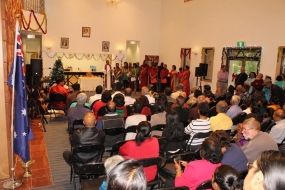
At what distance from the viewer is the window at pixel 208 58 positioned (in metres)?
12.4

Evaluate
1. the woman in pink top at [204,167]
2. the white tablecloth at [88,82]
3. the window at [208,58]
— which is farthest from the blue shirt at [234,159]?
the white tablecloth at [88,82]

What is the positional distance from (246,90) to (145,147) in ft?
20.0

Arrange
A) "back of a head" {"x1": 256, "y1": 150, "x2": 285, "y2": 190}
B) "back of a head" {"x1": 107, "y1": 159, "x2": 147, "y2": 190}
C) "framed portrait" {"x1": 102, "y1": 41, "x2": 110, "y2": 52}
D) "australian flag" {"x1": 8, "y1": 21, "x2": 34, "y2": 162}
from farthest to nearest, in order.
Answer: "framed portrait" {"x1": 102, "y1": 41, "x2": 110, "y2": 52} → "australian flag" {"x1": 8, "y1": 21, "x2": 34, "y2": 162} → "back of a head" {"x1": 107, "y1": 159, "x2": 147, "y2": 190} → "back of a head" {"x1": 256, "y1": 150, "x2": 285, "y2": 190}

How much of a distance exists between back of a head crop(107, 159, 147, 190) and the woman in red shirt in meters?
1.78

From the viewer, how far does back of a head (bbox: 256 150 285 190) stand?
1182mm

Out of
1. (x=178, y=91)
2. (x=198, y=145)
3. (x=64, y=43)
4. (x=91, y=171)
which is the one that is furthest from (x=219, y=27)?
(x=91, y=171)

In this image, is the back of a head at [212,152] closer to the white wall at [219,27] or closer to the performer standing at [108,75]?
the white wall at [219,27]

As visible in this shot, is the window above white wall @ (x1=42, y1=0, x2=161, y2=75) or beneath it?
beneath

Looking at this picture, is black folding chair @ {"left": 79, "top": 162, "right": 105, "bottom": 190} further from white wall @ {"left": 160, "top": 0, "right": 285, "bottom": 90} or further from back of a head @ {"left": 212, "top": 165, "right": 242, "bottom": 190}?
white wall @ {"left": 160, "top": 0, "right": 285, "bottom": 90}

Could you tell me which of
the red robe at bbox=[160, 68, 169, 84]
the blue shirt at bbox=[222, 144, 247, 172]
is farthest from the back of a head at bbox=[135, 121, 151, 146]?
the red robe at bbox=[160, 68, 169, 84]

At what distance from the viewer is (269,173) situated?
122cm

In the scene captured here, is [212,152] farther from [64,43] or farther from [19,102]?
[64,43]

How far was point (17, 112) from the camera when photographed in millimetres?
3783

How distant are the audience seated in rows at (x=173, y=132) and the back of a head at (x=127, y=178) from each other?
8.44 feet
